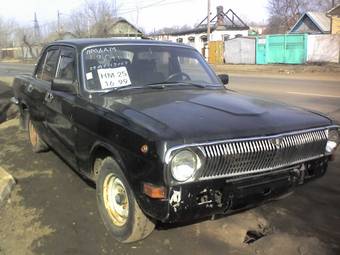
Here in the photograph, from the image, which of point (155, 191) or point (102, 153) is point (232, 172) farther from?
point (102, 153)

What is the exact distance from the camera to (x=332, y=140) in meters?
4.23

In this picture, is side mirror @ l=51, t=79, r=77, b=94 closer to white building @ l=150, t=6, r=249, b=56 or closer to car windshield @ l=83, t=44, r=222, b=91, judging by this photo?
car windshield @ l=83, t=44, r=222, b=91

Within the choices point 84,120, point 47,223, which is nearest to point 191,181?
point 84,120

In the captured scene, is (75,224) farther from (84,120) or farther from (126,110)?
(126,110)

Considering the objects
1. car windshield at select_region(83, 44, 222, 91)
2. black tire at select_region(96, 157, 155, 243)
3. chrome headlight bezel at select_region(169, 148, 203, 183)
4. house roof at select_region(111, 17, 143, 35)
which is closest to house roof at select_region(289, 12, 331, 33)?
house roof at select_region(111, 17, 143, 35)

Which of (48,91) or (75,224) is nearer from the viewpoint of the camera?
(75,224)

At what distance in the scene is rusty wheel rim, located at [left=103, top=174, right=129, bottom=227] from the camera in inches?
158

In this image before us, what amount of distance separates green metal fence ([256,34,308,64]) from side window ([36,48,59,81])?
28.8 metres

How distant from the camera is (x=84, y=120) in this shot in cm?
445

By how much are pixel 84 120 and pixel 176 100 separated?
912 millimetres

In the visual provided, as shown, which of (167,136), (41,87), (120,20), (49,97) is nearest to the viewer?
(167,136)

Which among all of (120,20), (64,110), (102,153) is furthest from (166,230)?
(120,20)

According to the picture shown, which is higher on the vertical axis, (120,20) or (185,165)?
(120,20)

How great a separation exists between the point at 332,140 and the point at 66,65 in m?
3.02
